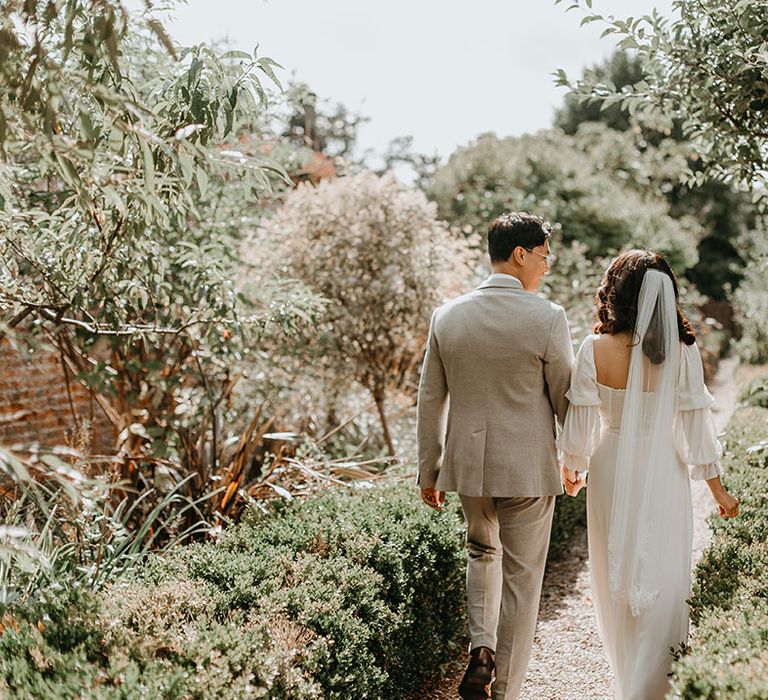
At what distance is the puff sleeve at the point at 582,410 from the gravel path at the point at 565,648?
137 cm

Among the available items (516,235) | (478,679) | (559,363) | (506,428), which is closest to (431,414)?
(506,428)

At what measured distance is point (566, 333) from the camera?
3273mm

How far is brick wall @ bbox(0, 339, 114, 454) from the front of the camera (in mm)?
6141

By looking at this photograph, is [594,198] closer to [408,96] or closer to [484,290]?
[408,96]

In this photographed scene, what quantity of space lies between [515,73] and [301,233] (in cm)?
522

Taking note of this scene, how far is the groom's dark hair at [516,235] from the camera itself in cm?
335

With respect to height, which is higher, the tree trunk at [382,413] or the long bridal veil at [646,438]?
the long bridal veil at [646,438]

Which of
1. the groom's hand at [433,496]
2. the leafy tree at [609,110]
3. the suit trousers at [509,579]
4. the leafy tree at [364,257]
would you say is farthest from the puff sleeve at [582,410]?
the leafy tree at [609,110]

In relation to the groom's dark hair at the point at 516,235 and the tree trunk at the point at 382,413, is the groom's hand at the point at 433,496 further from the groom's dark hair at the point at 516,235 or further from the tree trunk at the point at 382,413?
the tree trunk at the point at 382,413

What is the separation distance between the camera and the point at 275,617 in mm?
2678

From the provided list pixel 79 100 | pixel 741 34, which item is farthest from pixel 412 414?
pixel 79 100

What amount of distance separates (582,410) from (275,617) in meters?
1.54

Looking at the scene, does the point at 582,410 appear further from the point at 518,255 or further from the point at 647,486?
the point at 518,255

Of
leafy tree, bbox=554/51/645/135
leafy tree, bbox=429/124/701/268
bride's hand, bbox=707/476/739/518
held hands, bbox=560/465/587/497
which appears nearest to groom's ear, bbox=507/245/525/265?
held hands, bbox=560/465/587/497
